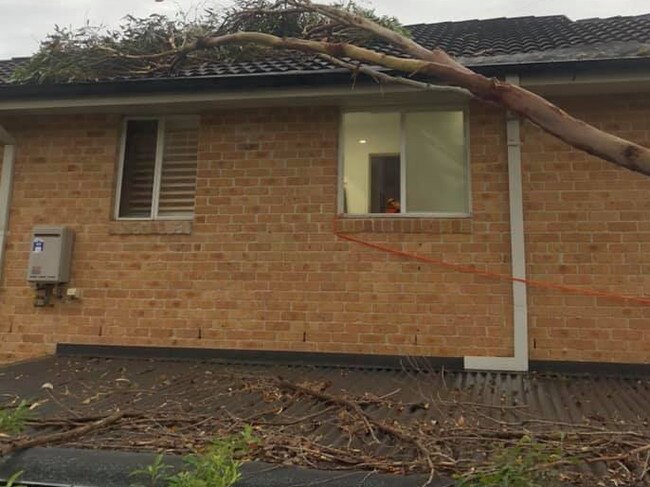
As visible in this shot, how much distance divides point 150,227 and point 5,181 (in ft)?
7.20

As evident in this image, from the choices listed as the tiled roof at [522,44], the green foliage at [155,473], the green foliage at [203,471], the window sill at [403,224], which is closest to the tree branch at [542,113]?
the tiled roof at [522,44]

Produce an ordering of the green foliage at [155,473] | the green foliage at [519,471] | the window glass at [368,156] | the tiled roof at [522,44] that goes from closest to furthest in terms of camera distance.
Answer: the green foliage at [519,471] → the green foliage at [155,473] → the tiled roof at [522,44] → the window glass at [368,156]

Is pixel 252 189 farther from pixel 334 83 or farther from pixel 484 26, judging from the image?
pixel 484 26

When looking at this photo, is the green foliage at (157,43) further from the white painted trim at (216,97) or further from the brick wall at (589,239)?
the brick wall at (589,239)

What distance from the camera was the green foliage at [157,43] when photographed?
6633 millimetres

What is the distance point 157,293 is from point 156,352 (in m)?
0.74

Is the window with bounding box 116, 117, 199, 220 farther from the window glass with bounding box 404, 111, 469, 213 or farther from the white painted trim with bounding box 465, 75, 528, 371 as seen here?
the white painted trim with bounding box 465, 75, 528, 371

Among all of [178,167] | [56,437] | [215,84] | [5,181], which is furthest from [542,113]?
[5,181]

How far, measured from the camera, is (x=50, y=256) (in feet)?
22.3

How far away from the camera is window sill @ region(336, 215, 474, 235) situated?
632 centimetres

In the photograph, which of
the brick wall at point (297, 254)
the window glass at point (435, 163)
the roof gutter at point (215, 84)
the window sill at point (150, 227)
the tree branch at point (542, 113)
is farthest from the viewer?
→ the window sill at point (150, 227)

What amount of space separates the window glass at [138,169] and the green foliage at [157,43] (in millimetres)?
777

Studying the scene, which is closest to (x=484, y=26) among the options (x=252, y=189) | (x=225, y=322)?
(x=252, y=189)

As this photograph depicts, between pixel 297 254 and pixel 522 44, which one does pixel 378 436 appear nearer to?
pixel 297 254
